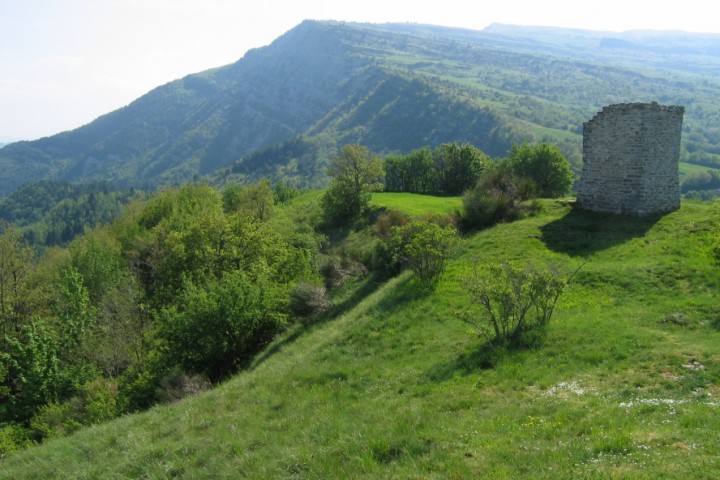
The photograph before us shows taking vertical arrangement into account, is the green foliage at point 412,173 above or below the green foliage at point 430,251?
below

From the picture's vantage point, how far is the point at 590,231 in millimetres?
31500

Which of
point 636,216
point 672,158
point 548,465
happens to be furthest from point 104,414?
point 672,158

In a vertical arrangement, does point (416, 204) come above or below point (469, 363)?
below

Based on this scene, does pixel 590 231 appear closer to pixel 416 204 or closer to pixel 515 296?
pixel 515 296

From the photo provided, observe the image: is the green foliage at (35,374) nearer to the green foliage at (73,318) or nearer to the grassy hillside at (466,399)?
the green foliage at (73,318)

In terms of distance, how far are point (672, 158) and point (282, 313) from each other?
27.5 meters

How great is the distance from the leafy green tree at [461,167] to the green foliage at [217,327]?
140 ft

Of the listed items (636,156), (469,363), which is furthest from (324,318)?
(636,156)

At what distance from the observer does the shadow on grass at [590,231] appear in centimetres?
2922

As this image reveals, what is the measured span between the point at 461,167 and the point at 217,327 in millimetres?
47351

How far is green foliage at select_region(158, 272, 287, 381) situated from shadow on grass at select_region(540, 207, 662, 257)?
17644 millimetres

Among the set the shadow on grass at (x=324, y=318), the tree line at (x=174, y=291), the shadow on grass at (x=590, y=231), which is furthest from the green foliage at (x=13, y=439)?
the shadow on grass at (x=590, y=231)

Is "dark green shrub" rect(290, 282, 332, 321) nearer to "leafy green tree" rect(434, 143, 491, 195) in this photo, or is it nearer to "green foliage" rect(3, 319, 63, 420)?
"green foliage" rect(3, 319, 63, 420)

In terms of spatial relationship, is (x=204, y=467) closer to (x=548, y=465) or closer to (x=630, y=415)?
(x=548, y=465)
